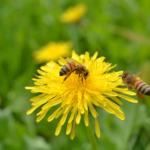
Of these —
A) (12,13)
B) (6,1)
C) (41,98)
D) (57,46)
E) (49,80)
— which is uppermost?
(6,1)

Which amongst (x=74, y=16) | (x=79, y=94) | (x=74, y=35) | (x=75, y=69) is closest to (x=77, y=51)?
(x=74, y=35)

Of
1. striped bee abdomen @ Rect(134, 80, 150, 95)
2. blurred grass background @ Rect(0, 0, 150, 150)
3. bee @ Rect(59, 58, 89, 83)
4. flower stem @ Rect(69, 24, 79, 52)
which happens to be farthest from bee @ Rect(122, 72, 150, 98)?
flower stem @ Rect(69, 24, 79, 52)

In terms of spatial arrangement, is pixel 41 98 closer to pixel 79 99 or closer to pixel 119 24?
pixel 79 99

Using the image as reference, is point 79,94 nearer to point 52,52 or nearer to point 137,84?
point 137,84

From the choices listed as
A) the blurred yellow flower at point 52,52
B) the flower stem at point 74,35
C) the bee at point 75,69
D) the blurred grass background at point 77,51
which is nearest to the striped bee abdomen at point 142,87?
the bee at point 75,69

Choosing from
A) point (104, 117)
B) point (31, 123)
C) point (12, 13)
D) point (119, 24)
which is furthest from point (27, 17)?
point (104, 117)

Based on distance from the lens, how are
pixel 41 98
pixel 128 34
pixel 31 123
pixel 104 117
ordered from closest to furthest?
pixel 41 98
pixel 104 117
pixel 31 123
pixel 128 34

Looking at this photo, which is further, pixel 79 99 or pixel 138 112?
pixel 138 112

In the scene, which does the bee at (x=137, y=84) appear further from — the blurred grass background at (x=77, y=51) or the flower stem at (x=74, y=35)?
the flower stem at (x=74, y=35)
